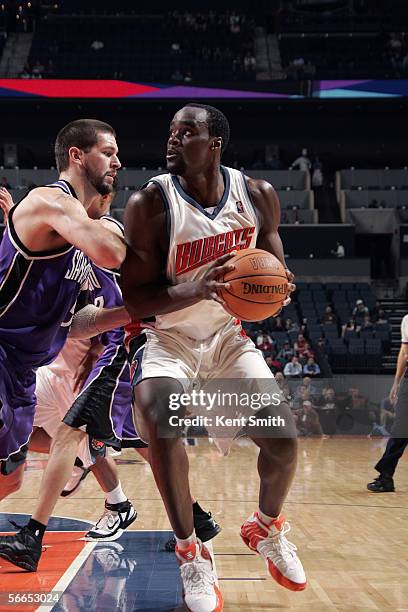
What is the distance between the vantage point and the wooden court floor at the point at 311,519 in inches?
151

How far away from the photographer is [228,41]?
26500 millimetres

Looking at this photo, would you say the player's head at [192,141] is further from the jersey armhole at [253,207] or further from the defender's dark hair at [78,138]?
the defender's dark hair at [78,138]

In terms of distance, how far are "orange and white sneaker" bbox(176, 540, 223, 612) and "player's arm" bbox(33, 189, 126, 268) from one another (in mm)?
1272

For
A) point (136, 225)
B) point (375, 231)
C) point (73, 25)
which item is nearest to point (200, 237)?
point (136, 225)

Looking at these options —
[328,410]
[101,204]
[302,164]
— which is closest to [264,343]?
[328,410]

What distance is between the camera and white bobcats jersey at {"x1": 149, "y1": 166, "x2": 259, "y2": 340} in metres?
3.66

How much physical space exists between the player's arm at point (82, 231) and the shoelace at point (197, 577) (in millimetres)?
1308

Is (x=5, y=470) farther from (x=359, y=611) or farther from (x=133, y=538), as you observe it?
(x=359, y=611)

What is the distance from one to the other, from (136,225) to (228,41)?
79.8ft

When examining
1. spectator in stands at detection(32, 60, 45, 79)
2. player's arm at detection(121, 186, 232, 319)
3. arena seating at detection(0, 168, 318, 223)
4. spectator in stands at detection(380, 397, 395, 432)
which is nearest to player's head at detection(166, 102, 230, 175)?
player's arm at detection(121, 186, 232, 319)

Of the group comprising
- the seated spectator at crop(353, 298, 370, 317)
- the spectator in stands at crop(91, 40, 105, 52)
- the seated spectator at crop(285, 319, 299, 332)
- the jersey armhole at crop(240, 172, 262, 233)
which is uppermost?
the spectator in stands at crop(91, 40, 105, 52)

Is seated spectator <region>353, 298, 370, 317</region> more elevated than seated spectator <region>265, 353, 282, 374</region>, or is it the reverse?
seated spectator <region>353, 298, 370, 317</region>

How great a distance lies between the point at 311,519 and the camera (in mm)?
6340

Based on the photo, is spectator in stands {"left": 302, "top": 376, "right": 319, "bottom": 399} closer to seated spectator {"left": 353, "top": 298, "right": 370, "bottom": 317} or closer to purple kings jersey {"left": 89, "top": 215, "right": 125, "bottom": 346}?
seated spectator {"left": 353, "top": 298, "right": 370, "bottom": 317}
